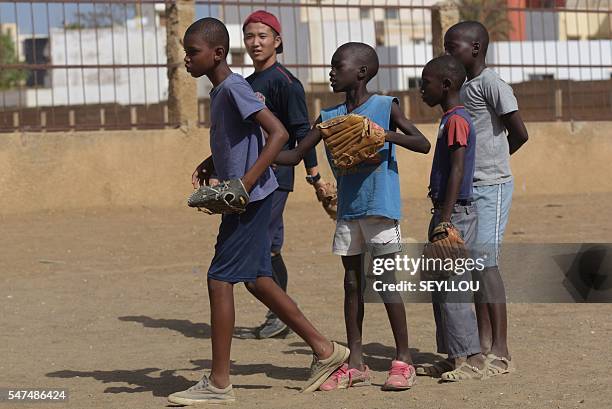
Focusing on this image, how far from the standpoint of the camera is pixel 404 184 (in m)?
14.4

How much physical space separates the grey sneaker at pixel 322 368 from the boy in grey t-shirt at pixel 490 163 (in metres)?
0.78

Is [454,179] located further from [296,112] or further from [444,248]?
[296,112]

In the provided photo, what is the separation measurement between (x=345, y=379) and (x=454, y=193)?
0.99 m

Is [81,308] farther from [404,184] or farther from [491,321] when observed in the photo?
[404,184]

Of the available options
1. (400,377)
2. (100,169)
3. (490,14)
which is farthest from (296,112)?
(490,14)

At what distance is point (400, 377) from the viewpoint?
5156 millimetres

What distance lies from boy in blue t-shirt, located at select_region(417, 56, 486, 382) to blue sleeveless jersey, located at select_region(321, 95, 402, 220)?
21cm

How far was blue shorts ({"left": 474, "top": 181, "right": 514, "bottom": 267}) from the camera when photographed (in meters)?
5.52

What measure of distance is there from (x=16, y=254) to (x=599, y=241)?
522 cm

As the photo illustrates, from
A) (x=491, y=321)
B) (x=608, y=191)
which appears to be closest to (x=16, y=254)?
(x=491, y=321)

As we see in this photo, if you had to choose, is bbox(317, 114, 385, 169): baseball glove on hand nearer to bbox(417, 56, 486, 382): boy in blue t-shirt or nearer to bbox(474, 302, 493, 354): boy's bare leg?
bbox(417, 56, 486, 382): boy in blue t-shirt

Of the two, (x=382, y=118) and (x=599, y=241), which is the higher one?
(x=382, y=118)

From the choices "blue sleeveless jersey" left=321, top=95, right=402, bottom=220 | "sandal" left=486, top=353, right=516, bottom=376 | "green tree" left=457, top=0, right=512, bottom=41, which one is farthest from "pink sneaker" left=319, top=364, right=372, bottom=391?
"green tree" left=457, top=0, right=512, bottom=41

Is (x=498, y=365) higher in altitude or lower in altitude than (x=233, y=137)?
lower
